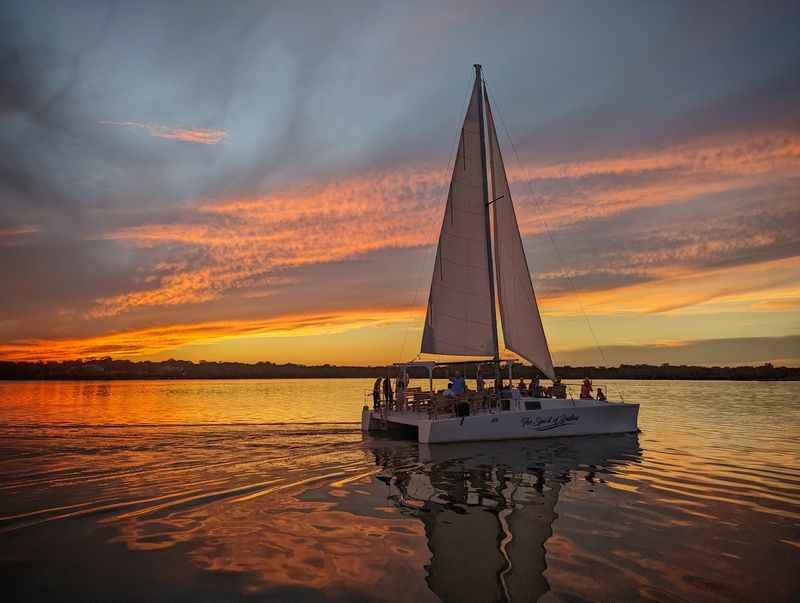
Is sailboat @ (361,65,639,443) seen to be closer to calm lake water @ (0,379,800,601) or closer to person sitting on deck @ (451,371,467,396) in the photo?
person sitting on deck @ (451,371,467,396)

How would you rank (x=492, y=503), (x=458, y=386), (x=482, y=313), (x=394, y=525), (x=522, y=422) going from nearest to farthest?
(x=394, y=525) < (x=492, y=503) < (x=522, y=422) < (x=458, y=386) < (x=482, y=313)

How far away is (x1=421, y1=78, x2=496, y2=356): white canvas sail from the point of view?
25188mm

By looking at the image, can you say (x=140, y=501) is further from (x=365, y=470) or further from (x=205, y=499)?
(x=365, y=470)

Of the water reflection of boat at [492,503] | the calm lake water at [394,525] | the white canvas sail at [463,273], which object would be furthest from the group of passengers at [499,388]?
the calm lake water at [394,525]

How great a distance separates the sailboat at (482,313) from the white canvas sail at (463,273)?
0.05 metres

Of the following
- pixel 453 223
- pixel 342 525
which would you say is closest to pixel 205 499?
pixel 342 525

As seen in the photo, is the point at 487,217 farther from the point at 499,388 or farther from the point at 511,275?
the point at 499,388

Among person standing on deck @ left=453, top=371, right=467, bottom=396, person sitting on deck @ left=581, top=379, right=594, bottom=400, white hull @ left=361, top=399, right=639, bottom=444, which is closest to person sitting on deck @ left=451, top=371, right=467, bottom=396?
person standing on deck @ left=453, top=371, right=467, bottom=396

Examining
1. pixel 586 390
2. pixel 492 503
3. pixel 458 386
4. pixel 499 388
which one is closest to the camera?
pixel 492 503

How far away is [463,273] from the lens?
83.6 ft

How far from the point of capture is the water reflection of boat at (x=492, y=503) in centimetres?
760

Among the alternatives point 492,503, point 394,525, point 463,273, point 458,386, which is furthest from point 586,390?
point 394,525

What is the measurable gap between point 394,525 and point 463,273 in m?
16.4

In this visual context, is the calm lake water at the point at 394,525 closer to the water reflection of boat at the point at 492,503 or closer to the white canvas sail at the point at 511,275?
the water reflection of boat at the point at 492,503
